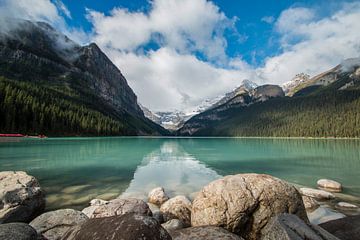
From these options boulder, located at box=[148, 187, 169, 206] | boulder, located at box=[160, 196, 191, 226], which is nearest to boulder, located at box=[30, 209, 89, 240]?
boulder, located at box=[160, 196, 191, 226]

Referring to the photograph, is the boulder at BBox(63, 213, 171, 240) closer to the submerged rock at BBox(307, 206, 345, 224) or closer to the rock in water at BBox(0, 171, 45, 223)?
the rock in water at BBox(0, 171, 45, 223)

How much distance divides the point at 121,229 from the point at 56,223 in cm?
640

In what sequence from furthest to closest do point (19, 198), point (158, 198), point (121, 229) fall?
point (158, 198) → point (19, 198) → point (121, 229)

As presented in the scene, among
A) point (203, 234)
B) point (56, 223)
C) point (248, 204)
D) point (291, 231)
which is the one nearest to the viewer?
point (291, 231)

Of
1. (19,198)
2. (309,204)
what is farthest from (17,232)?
(309,204)

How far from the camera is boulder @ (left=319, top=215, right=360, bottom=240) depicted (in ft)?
29.5

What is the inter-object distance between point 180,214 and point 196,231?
20.9 feet

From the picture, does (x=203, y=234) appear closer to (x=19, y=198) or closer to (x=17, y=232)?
(x=17, y=232)

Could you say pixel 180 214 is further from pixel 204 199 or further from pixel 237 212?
pixel 237 212

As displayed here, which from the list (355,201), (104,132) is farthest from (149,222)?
(104,132)

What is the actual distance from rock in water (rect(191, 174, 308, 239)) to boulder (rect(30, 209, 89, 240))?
5.81 meters

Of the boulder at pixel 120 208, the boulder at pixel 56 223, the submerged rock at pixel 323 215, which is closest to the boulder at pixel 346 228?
the submerged rock at pixel 323 215

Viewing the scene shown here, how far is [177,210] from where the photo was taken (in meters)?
15.4

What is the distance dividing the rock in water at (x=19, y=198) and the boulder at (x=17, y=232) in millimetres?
8010
